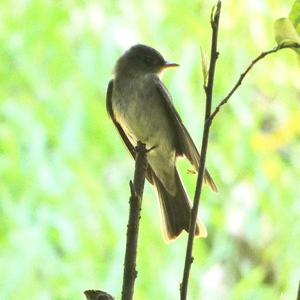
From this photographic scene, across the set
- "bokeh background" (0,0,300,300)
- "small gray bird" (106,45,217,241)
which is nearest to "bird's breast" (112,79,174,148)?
"small gray bird" (106,45,217,241)

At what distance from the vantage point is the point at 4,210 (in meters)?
3.34

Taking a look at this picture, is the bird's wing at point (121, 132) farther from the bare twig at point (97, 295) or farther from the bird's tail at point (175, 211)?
the bare twig at point (97, 295)

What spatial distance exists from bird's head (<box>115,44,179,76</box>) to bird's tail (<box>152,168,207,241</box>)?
0.39 m

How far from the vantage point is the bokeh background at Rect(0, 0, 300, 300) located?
3238 millimetres

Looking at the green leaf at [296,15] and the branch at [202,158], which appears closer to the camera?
the branch at [202,158]

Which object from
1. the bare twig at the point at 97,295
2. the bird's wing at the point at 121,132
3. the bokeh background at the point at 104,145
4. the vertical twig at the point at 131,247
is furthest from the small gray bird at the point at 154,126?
the bare twig at the point at 97,295

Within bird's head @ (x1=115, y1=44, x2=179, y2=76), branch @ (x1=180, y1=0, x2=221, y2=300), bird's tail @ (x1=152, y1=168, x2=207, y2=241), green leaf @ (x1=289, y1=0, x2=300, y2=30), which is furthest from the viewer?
bird's head @ (x1=115, y1=44, x2=179, y2=76)

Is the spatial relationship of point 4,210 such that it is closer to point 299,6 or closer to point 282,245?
point 282,245

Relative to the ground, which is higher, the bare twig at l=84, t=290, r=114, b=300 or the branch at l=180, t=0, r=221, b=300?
the branch at l=180, t=0, r=221, b=300

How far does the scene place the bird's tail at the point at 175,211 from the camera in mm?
1923

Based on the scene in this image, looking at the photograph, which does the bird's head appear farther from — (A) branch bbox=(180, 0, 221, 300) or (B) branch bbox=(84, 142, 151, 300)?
(A) branch bbox=(180, 0, 221, 300)

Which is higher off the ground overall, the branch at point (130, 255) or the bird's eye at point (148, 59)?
the bird's eye at point (148, 59)

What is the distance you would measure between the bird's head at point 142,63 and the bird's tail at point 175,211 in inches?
15.2

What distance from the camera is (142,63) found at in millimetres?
2697
